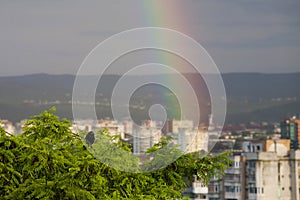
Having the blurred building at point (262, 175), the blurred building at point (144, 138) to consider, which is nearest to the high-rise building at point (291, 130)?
the blurred building at point (262, 175)

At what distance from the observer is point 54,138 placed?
16.8ft

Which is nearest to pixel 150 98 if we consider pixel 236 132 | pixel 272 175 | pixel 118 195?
pixel 118 195

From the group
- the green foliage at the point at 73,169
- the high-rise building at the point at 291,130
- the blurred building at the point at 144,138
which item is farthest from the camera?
the high-rise building at the point at 291,130

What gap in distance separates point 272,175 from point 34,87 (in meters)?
12.4

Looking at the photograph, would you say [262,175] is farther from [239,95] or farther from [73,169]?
[73,169]

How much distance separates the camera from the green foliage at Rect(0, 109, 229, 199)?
4.40 metres

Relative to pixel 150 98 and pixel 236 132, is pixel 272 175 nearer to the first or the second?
pixel 236 132

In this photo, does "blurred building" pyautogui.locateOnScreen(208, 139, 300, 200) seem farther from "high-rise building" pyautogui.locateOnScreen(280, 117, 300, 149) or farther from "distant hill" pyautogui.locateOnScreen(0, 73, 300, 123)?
"high-rise building" pyautogui.locateOnScreen(280, 117, 300, 149)

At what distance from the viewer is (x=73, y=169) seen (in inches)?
170

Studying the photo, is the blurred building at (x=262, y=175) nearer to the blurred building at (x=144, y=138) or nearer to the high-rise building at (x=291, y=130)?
the high-rise building at (x=291, y=130)

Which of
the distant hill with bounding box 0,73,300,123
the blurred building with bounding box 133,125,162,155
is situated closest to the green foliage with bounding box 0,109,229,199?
the blurred building with bounding box 133,125,162,155

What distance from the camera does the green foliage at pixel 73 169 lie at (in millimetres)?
4398

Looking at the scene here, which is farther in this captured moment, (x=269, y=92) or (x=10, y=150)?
(x=269, y=92)

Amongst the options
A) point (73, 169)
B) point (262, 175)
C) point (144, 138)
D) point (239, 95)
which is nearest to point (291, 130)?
point (239, 95)
